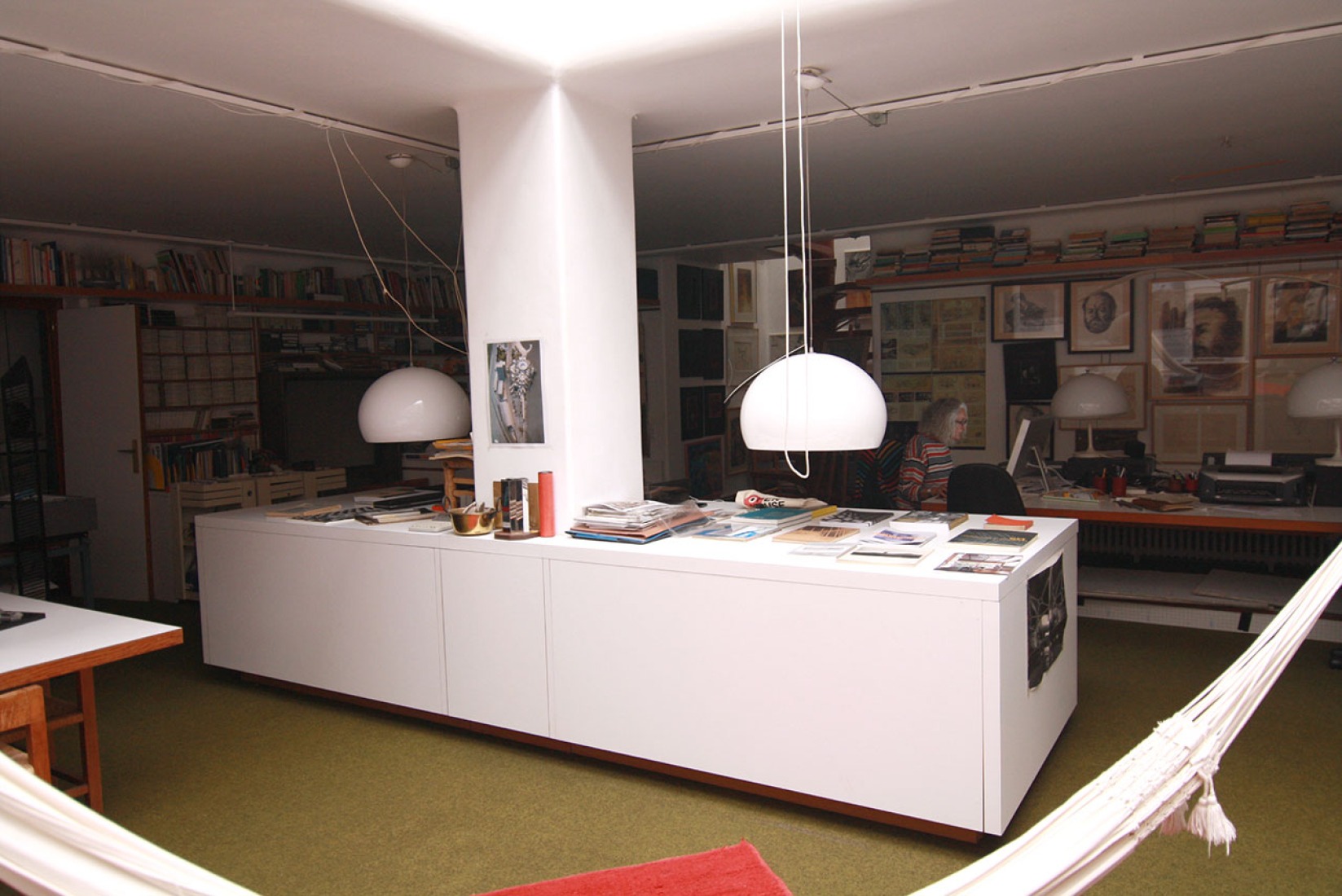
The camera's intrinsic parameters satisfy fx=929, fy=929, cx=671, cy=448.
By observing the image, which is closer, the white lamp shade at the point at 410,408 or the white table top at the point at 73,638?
the white table top at the point at 73,638

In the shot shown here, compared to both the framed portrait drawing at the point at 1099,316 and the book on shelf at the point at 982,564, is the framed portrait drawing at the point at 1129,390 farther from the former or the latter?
the book on shelf at the point at 982,564

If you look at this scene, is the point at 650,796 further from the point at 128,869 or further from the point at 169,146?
the point at 169,146

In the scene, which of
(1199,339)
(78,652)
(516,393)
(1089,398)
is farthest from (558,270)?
(1199,339)

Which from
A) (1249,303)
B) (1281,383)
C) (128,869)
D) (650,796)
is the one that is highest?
(1249,303)

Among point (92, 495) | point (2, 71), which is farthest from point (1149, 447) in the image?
point (92, 495)

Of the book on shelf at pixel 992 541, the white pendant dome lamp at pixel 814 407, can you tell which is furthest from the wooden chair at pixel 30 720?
the book on shelf at pixel 992 541

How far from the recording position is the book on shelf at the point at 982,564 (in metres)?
2.74

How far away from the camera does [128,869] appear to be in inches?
53.6

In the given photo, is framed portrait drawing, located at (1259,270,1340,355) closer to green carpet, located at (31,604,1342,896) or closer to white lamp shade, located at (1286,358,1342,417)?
white lamp shade, located at (1286,358,1342,417)

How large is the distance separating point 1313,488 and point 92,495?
7.50 m

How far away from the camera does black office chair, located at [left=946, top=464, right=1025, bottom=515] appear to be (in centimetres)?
430

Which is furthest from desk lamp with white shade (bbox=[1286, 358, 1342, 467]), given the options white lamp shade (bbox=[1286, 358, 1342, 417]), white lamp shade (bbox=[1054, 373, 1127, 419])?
white lamp shade (bbox=[1054, 373, 1127, 419])

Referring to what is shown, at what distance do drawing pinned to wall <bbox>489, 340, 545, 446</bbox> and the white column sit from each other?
0.03m

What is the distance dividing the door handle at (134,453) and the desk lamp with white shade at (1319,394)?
682cm
